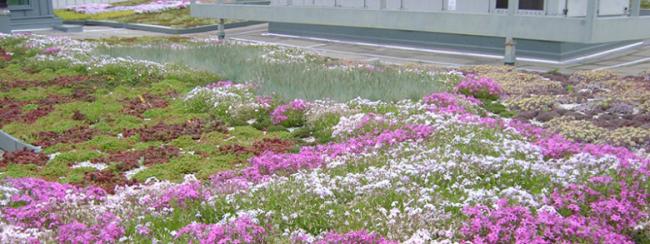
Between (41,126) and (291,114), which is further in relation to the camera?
(291,114)

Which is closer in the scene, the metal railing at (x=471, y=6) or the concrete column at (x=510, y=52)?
the concrete column at (x=510, y=52)

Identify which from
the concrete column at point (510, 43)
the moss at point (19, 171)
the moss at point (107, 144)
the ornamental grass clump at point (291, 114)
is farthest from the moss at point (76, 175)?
the concrete column at point (510, 43)

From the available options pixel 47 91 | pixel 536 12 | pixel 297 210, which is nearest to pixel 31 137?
pixel 47 91

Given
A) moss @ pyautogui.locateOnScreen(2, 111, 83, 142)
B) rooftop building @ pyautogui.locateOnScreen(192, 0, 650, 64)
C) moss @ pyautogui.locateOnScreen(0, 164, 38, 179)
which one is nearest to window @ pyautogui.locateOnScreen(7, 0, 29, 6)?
rooftop building @ pyautogui.locateOnScreen(192, 0, 650, 64)

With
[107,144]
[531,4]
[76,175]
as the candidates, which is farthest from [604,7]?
[76,175]

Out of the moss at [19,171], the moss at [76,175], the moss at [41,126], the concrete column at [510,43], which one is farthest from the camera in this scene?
the concrete column at [510,43]

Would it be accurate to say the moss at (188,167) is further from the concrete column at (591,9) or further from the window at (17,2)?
the window at (17,2)

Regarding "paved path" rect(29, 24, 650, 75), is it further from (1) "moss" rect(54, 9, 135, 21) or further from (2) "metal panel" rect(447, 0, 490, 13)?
(1) "moss" rect(54, 9, 135, 21)

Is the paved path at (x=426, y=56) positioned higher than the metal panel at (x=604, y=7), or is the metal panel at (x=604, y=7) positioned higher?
the metal panel at (x=604, y=7)

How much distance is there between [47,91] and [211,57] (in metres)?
4.97

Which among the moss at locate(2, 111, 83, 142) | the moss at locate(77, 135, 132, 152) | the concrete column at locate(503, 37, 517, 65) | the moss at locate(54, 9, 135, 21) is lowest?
the moss at locate(77, 135, 132, 152)

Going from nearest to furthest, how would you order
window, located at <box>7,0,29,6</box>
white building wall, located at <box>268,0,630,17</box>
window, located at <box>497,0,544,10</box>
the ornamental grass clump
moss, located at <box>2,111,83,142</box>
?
moss, located at <box>2,111,83,142</box> < the ornamental grass clump < white building wall, located at <box>268,0,630,17</box> < window, located at <box>497,0,544,10</box> < window, located at <box>7,0,29,6</box>

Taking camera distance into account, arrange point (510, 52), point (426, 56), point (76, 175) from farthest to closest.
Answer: point (426, 56)
point (510, 52)
point (76, 175)

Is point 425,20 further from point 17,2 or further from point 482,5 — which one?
point 17,2
